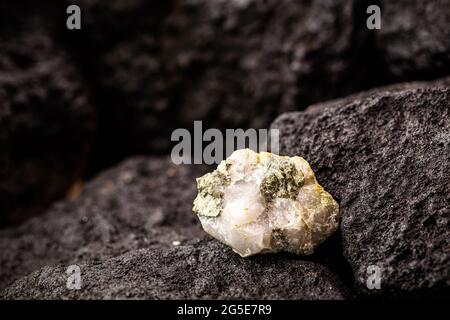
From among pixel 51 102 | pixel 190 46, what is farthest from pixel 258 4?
pixel 51 102

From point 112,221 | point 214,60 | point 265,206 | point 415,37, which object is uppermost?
point 415,37

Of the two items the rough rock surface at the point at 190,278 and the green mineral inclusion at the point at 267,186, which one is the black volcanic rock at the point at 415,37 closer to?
the green mineral inclusion at the point at 267,186

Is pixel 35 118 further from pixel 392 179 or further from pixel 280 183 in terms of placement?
pixel 392 179

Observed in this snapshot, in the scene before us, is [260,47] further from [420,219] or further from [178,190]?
[420,219]

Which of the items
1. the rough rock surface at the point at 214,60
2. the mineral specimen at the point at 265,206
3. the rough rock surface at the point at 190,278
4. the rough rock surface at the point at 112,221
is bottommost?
the rough rock surface at the point at 112,221

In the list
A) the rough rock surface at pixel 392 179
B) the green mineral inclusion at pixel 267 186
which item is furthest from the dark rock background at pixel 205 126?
the green mineral inclusion at pixel 267 186

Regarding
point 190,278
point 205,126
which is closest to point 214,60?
point 205,126

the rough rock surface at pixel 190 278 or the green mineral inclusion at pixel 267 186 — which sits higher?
the green mineral inclusion at pixel 267 186
